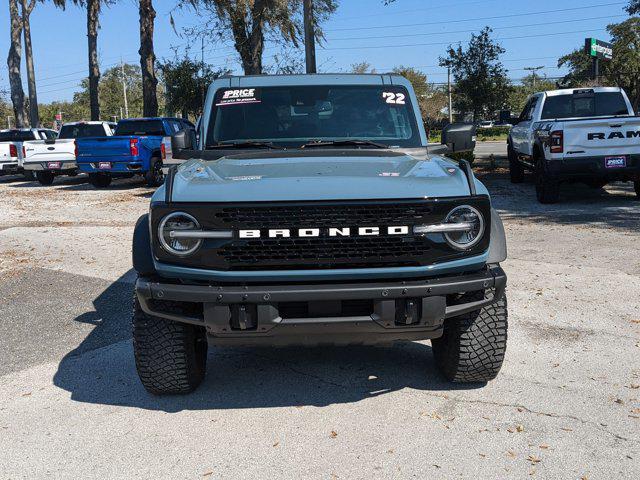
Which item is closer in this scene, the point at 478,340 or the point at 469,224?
the point at 469,224

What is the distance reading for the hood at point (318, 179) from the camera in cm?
359

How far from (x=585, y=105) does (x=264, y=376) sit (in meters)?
11.1

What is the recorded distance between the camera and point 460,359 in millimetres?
4102

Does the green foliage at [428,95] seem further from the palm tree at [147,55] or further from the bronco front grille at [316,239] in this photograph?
the bronco front grille at [316,239]

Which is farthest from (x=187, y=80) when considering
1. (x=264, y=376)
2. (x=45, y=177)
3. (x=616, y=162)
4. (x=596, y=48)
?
(x=264, y=376)

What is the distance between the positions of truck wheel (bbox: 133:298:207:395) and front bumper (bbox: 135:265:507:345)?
30 centimetres

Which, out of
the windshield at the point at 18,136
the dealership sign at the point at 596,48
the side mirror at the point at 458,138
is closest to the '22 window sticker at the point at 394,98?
the side mirror at the point at 458,138

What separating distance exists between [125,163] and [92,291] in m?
11.5

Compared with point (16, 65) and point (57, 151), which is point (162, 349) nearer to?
point (57, 151)

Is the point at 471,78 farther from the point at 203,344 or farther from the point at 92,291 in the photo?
the point at 203,344

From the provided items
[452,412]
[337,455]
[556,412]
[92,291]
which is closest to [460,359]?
[452,412]

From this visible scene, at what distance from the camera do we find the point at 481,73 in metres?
→ 24.5

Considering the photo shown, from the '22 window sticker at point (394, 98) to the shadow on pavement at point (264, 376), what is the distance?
1.85 metres

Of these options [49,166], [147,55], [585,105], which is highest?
[147,55]
